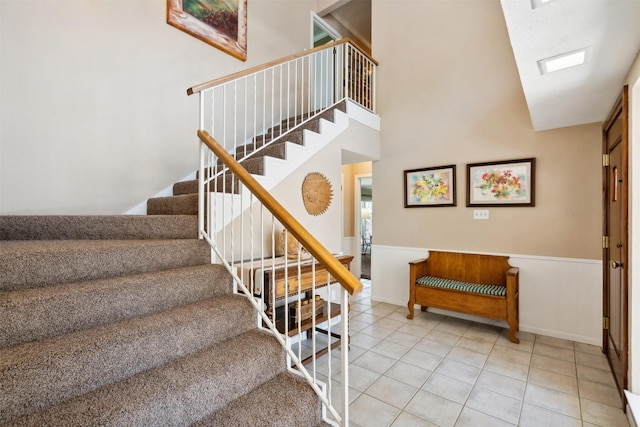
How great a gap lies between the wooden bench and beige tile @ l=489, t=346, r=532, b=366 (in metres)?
0.20

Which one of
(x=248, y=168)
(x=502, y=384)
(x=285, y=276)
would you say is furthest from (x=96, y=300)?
(x=502, y=384)

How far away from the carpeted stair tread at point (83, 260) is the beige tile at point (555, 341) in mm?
3442

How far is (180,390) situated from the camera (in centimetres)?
128

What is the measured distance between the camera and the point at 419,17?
4020 mm

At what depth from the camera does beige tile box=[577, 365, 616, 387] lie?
7.47 ft

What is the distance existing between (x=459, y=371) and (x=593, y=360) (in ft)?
4.24

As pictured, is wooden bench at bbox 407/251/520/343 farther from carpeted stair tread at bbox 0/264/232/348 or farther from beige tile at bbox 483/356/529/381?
carpeted stair tread at bbox 0/264/232/348

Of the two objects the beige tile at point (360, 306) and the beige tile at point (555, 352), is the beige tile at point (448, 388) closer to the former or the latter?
the beige tile at point (555, 352)

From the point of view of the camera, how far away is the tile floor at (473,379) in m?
1.89

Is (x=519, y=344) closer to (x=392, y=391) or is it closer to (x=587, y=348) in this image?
(x=587, y=348)

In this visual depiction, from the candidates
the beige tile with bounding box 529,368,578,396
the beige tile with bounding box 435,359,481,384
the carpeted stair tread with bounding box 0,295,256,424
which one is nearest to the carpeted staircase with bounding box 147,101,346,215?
the carpeted stair tread with bounding box 0,295,256,424

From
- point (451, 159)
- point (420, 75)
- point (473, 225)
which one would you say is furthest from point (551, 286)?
point (420, 75)

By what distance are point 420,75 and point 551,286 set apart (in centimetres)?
303

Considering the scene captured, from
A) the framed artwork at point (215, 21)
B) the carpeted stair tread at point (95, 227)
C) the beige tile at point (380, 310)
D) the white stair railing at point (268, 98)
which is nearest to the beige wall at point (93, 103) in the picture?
the framed artwork at point (215, 21)
